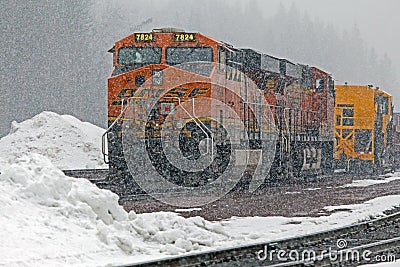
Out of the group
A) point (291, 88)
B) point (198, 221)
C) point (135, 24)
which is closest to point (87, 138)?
point (291, 88)

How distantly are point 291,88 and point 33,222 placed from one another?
13.9m

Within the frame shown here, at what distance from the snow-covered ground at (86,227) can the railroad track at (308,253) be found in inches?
32.9

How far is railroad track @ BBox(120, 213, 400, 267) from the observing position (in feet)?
21.5

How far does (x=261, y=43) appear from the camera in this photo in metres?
Answer: 70.9

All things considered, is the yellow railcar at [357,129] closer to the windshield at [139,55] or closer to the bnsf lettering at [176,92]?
the windshield at [139,55]

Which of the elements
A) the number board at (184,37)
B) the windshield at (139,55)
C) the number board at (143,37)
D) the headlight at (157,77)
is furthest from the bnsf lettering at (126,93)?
the number board at (184,37)

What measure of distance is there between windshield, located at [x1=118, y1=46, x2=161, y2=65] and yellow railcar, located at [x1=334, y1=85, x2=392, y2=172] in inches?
502

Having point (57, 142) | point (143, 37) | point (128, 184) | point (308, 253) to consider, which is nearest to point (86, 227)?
point (308, 253)

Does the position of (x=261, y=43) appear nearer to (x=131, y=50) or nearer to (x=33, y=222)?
(x=131, y=50)

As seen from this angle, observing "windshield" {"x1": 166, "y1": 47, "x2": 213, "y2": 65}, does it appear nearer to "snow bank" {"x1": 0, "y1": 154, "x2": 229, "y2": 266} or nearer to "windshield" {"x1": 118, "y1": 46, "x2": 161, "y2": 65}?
"windshield" {"x1": 118, "y1": 46, "x2": 161, "y2": 65}

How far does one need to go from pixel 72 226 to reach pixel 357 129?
68.3ft

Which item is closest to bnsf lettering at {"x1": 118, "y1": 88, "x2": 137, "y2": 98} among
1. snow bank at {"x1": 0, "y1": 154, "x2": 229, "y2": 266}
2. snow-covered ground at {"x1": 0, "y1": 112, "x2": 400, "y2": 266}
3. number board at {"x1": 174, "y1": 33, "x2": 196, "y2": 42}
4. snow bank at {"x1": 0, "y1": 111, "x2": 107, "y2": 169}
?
number board at {"x1": 174, "y1": 33, "x2": 196, "y2": 42}

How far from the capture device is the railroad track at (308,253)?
21.5 feet

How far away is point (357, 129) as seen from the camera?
90.2 ft
